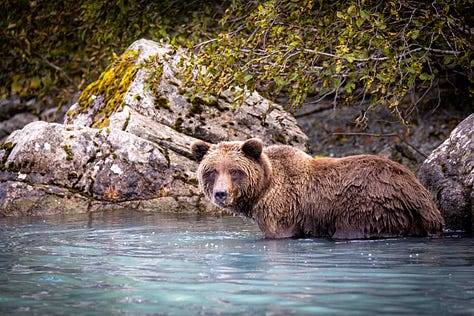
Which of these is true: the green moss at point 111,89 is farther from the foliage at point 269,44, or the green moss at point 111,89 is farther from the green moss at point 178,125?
the green moss at point 178,125

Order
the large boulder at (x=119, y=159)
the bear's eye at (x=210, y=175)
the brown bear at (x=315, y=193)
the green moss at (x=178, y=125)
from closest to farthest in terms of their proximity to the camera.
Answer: the brown bear at (x=315, y=193) → the bear's eye at (x=210, y=175) → the large boulder at (x=119, y=159) → the green moss at (x=178, y=125)

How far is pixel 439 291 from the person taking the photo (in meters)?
5.60

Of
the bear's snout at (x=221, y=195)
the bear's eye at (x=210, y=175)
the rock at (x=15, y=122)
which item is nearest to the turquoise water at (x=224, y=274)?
the bear's snout at (x=221, y=195)

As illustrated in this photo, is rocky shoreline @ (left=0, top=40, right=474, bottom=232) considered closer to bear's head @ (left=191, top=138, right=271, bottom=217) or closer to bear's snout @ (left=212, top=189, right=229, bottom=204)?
bear's head @ (left=191, top=138, right=271, bottom=217)

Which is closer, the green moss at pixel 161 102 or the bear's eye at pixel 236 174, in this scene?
the bear's eye at pixel 236 174

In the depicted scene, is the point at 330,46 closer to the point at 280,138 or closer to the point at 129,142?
the point at 280,138

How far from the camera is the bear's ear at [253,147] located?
359 inches

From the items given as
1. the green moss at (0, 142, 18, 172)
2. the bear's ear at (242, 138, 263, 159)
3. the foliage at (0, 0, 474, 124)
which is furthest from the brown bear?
the green moss at (0, 142, 18, 172)

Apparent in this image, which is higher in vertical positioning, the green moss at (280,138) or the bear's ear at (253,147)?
the green moss at (280,138)

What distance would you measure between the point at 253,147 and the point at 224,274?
9.67 ft

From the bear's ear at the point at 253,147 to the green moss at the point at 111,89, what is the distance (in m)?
4.58

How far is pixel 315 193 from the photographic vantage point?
922cm

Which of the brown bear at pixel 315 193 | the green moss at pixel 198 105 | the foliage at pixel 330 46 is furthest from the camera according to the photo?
the green moss at pixel 198 105

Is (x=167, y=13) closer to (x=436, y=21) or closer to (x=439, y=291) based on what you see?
(x=436, y=21)
